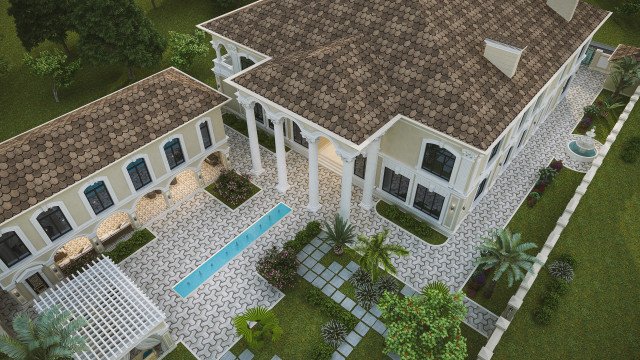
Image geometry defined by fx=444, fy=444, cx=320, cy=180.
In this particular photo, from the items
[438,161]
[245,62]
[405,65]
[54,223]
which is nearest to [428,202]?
[438,161]

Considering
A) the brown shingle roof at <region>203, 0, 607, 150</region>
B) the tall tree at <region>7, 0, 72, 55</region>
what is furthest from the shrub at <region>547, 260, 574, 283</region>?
the tall tree at <region>7, 0, 72, 55</region>

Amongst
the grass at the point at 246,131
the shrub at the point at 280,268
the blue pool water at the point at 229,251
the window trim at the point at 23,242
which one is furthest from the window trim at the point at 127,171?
the grass at the point at 246,131

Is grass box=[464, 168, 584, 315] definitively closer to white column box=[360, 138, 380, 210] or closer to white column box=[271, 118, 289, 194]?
white column box=[360, 138, 380, 210]

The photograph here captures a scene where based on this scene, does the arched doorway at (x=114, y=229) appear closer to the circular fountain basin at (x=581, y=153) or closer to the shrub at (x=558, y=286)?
the shrub at (x=558, y=286)

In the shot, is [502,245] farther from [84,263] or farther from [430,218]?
[84,263]

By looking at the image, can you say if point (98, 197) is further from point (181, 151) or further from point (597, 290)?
point (597, 290)

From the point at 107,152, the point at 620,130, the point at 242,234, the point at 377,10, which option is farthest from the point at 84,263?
the point at 620,130
